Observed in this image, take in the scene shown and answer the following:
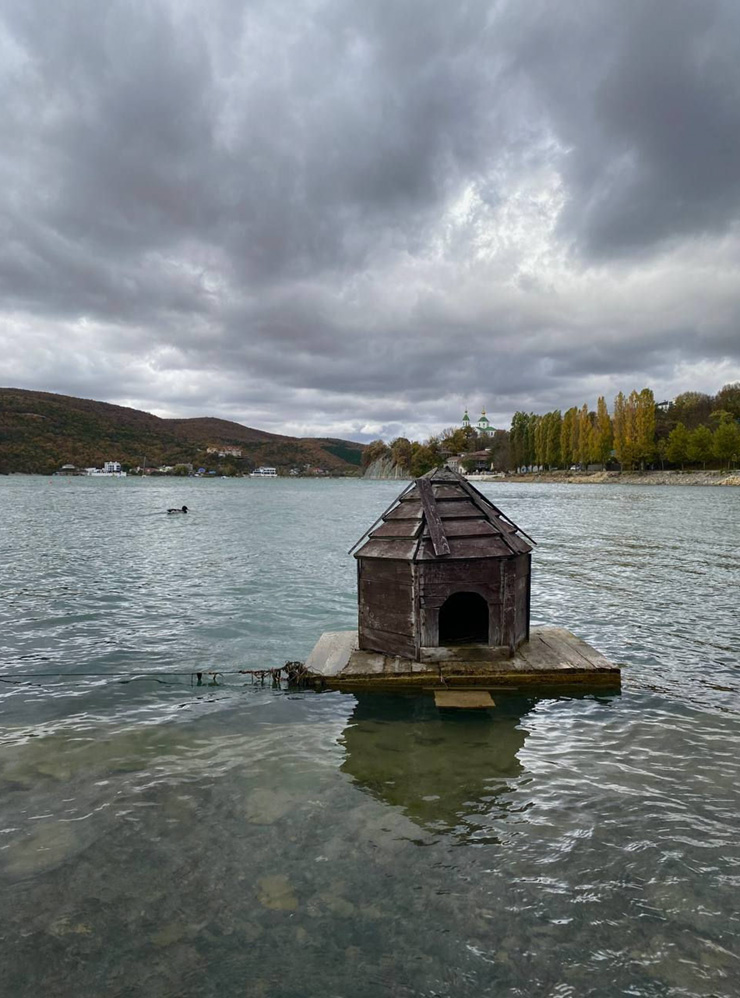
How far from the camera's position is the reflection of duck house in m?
10.6

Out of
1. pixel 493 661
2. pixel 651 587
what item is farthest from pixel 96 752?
pixel 651 587

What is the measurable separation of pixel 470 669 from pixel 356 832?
4611mm

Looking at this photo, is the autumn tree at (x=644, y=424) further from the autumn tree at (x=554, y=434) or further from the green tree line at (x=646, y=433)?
the autumn tree at (x=554, y=434)

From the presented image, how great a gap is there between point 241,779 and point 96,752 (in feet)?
8.59

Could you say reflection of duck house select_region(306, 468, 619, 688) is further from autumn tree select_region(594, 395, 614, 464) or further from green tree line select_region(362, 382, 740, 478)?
autumn tree select_region(594, 395, 614, 464)

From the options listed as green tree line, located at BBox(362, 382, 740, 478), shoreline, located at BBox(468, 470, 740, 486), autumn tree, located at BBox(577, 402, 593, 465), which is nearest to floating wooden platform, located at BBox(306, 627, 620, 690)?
green tree line, located at BBox(362, 382, 740, 478)

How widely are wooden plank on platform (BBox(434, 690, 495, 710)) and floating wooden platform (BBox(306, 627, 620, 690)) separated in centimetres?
21

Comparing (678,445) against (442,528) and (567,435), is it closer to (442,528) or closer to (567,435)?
(567,435)

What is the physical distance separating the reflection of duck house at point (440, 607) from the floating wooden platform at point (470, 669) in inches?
0.8

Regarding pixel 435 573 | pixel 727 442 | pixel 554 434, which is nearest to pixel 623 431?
pixel 727 442

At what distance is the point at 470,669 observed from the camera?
10539mm

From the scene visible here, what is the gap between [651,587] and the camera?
22109mm

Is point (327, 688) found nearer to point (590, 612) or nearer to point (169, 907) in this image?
point (169, 907)

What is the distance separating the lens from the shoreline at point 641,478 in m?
122
